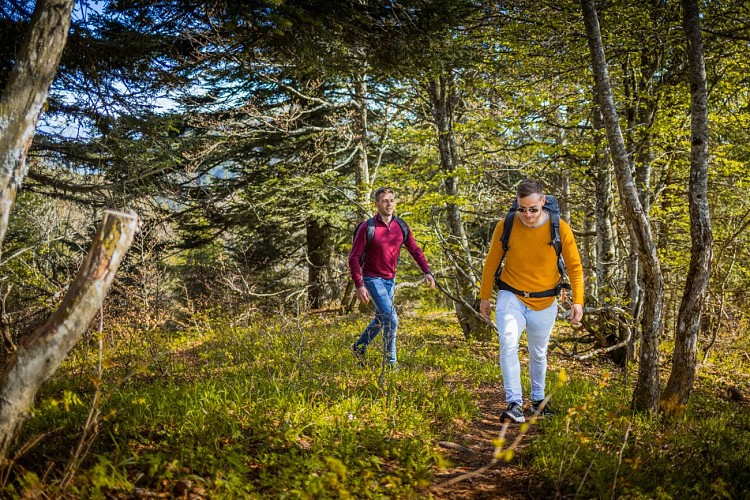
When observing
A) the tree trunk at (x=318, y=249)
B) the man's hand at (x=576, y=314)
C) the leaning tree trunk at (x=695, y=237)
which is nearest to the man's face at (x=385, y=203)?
the man's hand at (x=576, y=314)

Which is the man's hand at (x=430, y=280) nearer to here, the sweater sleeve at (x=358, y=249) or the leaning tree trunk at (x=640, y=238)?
the sweater sleeve at (x=358, y=249)

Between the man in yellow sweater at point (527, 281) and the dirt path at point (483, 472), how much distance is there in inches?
13.3

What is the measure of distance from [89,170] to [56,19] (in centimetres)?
387

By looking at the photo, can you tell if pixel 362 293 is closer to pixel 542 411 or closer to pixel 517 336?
pixel 517 336

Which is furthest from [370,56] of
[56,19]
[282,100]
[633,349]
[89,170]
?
[282,100]

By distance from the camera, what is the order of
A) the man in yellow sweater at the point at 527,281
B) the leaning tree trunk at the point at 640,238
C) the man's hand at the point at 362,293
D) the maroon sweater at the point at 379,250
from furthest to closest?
the maroon sweater at the point at 379,250 < the man's hand at the point at 362,293 < the leaning tree trunk at the point at 640,238 < the man in yellow sweater at the point at 527,281

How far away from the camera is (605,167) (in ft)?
28.1

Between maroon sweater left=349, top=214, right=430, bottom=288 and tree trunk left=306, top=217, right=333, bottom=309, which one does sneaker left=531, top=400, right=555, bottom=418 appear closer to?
maroon sweater left=349, top=214, right=430, bottom=288

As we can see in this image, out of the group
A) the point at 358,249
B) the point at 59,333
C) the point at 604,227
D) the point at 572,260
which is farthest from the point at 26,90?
the point at 604,227

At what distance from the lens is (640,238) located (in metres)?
4.44

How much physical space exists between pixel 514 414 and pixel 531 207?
6.23 ft

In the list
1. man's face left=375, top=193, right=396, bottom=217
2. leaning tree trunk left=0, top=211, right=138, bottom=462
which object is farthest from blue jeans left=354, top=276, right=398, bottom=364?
leaning tree trunk left=0, top=211, right=138, bottom=462

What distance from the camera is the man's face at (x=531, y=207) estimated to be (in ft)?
13.8

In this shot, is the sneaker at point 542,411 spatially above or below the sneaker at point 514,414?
below
